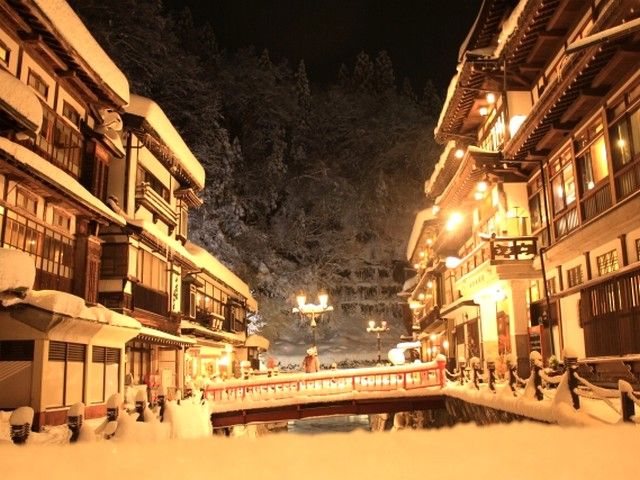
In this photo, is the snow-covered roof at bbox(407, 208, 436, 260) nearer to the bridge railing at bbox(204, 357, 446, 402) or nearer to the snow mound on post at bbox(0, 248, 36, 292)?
the bridge railing at bbox(204, 357, 446, 402)

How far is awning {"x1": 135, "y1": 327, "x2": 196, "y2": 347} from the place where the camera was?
2411 cm

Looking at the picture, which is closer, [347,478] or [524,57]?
[347,478]

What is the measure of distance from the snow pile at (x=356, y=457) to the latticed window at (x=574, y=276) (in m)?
14.0

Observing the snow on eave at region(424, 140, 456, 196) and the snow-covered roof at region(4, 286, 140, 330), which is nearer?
the snow-covered roof at region(4, 286, 140, 330)

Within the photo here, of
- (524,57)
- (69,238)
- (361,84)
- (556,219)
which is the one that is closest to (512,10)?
(524,57)

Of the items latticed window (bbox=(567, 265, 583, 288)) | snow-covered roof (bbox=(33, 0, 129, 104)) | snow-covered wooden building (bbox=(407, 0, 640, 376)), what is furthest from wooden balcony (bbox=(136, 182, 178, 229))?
latticed window (bbox=(567, 265, 583, 288))

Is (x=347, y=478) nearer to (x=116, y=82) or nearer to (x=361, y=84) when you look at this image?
(x=116, y=82)

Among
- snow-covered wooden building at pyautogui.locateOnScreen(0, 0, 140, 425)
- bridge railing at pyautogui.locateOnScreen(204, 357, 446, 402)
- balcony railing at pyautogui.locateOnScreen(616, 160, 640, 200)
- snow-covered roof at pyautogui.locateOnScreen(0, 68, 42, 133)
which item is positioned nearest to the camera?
balcony railing at pyautogui.locateOnScreen(616, 160, 640, 200)

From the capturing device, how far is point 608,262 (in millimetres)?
15891

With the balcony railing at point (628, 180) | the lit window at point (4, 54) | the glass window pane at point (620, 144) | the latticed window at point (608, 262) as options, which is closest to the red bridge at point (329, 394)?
the latticed window at point (608, 262)

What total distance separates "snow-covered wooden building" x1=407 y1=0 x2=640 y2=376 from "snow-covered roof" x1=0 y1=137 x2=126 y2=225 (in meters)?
13.8

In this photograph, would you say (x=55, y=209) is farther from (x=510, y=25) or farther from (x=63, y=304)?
(x=510, y=25)

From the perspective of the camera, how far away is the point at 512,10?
23.1 m

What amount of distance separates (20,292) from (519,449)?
45.2 ft
